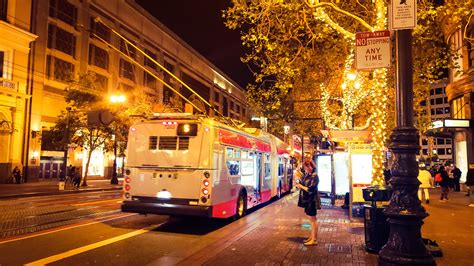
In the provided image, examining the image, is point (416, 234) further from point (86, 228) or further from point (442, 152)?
point (442, 152)

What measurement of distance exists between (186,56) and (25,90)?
112ft

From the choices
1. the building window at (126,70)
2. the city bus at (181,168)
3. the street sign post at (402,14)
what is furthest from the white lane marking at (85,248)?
the building window at (126,70)

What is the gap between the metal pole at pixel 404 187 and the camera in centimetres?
514

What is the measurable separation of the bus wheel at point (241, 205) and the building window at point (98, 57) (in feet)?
109

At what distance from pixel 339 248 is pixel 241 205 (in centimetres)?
512

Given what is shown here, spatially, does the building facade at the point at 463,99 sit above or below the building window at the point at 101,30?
below

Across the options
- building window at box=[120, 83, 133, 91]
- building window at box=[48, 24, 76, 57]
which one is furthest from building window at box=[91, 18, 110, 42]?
building window at box=[120, 83, 133, 91]

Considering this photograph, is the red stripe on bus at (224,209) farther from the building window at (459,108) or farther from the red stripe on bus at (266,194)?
the building window at (459,108)

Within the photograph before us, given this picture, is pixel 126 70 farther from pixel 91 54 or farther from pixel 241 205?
pixel 241 205

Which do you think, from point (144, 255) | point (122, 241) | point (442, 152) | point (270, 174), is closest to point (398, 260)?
point (144, 255)

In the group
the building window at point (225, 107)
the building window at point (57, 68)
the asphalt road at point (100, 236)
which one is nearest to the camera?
the asphalt road at point (100, 236)

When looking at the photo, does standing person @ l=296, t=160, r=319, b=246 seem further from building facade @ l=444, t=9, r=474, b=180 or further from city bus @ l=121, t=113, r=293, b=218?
building facade @ l=444, t=9, r=474, b=180

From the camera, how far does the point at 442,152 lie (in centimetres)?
13525

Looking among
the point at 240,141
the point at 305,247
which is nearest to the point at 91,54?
the point at 240,141
